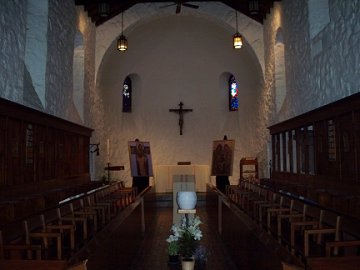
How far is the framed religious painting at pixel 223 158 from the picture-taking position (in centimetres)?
1229

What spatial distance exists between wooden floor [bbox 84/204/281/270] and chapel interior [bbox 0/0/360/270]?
0.14 feet

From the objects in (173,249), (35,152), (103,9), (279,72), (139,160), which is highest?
(103,9)

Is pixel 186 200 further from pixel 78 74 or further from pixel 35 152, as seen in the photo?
pixel 78 74

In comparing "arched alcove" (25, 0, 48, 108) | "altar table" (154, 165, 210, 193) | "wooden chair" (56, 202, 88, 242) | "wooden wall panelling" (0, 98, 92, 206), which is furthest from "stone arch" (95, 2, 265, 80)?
"wooden chair" (56, 202, 88, 242)

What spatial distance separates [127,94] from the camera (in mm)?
16078

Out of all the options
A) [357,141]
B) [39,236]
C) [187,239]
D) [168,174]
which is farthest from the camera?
[168,174]

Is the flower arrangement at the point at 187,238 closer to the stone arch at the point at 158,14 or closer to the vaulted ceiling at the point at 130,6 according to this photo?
Answer: the vaulted ceiling at the point at 130,6

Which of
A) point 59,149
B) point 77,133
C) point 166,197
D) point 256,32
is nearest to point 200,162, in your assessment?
point 166,197

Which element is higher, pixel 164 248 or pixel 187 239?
pixel 187 239

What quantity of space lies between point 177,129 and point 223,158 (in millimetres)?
3870

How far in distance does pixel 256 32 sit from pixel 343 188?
285 inches

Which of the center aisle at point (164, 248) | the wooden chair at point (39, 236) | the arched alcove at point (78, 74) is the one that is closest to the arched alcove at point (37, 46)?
the arched alcove at point (78, 74)

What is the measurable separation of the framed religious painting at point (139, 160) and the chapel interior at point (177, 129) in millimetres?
35

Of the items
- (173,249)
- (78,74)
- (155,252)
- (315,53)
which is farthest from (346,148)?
(78,74)
